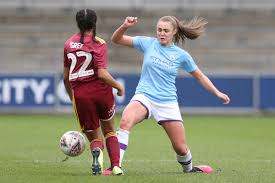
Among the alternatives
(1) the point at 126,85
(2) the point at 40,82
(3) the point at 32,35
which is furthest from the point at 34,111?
(3) the point at 32,35

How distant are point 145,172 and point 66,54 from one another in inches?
81.0

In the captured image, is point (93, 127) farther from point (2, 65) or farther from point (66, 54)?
point (2, 65)

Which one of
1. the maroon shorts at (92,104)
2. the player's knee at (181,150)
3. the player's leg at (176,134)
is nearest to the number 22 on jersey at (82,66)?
the maroon shorts at (92,104)

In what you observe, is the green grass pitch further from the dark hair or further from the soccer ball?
the dark hair

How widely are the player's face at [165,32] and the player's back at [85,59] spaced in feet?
2.88

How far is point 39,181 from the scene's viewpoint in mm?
10289

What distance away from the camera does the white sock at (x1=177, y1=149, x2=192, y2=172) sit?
11406 millimetres

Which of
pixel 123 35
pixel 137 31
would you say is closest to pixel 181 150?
pixel 123 35

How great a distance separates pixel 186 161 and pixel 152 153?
3.66 metres

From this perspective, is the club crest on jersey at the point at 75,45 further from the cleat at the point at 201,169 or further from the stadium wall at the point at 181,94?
the stadium wall at the point at 181,94

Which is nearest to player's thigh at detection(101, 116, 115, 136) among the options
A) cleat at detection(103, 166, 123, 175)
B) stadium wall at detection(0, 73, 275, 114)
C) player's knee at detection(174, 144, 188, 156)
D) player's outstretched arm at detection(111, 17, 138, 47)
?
cleat at detection(103, 166, 123, 175)

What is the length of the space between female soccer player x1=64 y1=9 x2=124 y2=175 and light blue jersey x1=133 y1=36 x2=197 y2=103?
634 mm

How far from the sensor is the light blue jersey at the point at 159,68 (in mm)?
11109

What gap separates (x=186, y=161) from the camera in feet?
37.6
